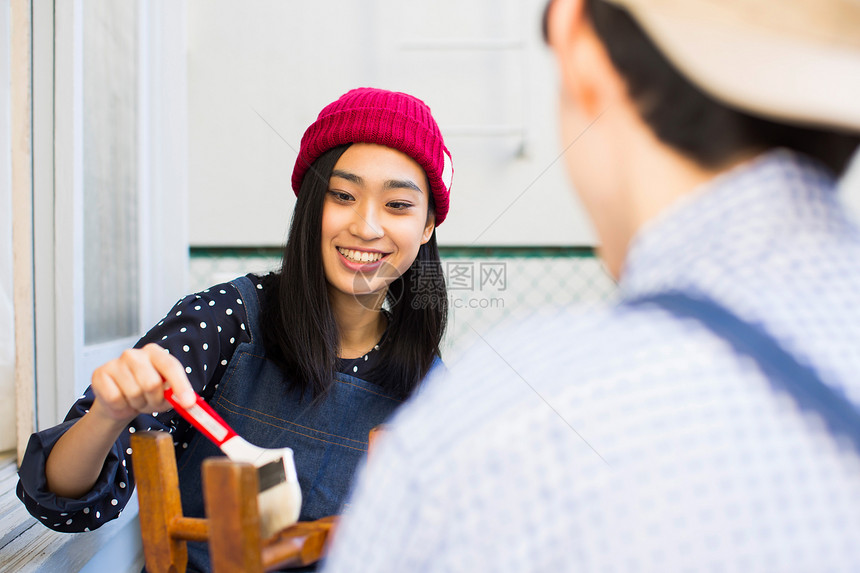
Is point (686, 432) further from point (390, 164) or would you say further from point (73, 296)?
point (73, 296)

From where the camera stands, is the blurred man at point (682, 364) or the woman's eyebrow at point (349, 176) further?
the woman's eyebrow at point (349, 176)

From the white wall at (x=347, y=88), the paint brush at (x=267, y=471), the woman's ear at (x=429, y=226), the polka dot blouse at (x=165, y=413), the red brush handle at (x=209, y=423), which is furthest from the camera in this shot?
the white wall at (x=347, y=88)

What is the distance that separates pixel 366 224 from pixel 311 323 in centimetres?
14

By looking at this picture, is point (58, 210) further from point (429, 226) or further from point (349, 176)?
point (429, 226)

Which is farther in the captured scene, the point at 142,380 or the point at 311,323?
the point at 311,323

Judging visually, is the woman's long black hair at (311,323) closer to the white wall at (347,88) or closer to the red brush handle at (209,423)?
the red brush handle at (209,423)

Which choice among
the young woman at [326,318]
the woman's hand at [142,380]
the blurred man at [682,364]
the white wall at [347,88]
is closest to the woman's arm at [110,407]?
the woman's hand at [142,380]

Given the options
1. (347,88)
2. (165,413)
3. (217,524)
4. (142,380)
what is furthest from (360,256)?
(347,88)

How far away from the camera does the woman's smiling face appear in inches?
28.7

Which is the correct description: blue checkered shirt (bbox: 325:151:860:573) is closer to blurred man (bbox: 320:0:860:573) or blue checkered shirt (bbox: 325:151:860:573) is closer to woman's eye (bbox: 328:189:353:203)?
blurred man (bbox: 320:0:860:573)

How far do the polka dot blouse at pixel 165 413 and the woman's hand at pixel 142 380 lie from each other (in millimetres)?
144

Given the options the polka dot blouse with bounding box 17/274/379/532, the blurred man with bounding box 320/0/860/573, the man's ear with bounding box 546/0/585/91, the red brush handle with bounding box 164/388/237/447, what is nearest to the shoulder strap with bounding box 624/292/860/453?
the blurred man with bounding box 320/0/860/573

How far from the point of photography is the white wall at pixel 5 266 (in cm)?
67

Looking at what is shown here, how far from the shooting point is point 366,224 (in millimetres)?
726
